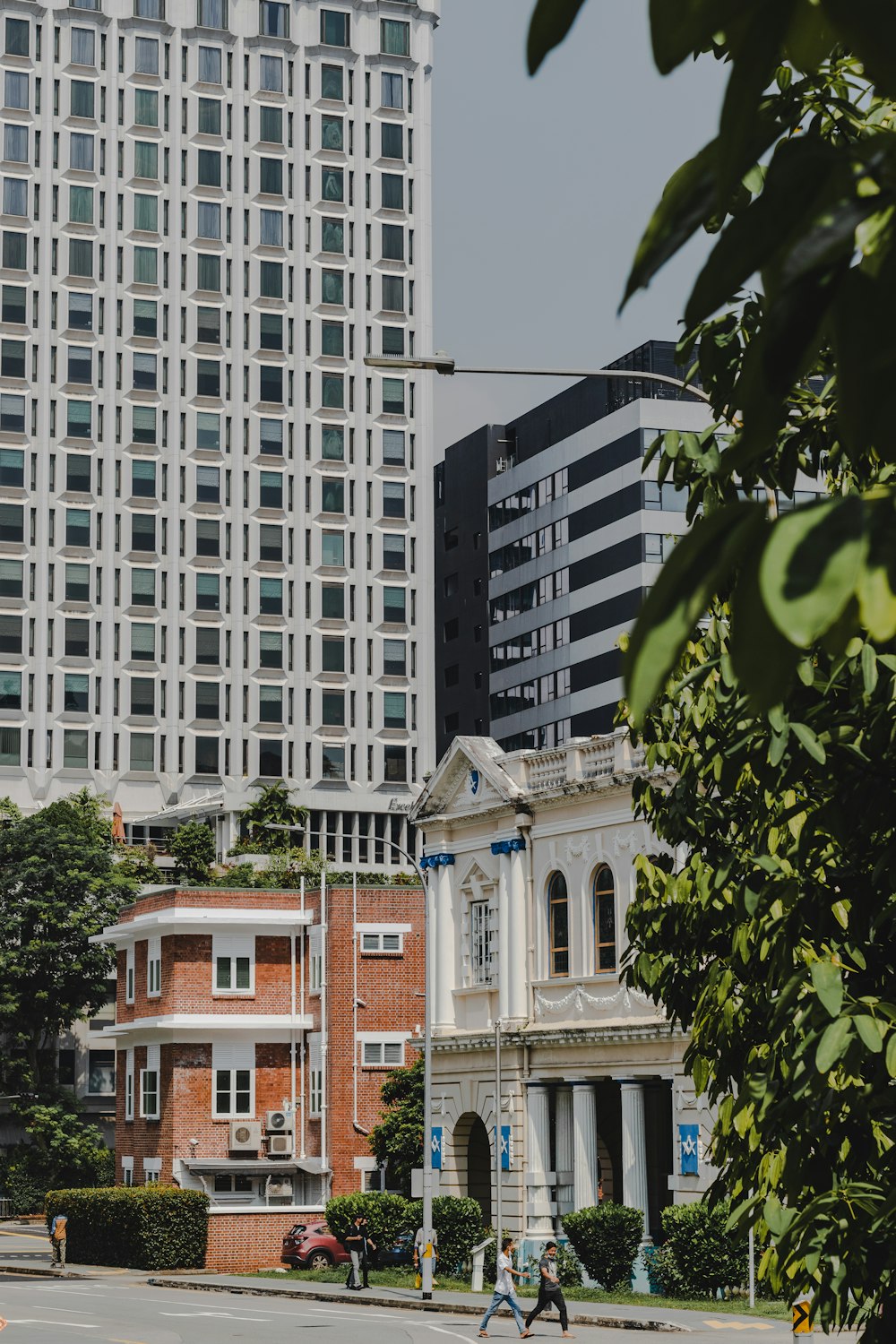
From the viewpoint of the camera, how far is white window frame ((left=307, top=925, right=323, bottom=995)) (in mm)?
62531

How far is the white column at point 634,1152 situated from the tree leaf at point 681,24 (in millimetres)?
45749

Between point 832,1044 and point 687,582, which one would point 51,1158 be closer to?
point 832,1044

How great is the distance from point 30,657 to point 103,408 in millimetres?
15232

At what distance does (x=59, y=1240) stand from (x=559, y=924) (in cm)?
1759

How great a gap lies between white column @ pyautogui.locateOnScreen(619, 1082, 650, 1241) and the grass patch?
2363mm

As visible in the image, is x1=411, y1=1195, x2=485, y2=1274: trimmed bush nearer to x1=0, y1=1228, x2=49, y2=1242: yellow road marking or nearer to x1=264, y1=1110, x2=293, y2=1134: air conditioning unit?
x1=264, y1=1110, x2=293, y2=1134: air conditioning unit

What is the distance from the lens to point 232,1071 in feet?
206

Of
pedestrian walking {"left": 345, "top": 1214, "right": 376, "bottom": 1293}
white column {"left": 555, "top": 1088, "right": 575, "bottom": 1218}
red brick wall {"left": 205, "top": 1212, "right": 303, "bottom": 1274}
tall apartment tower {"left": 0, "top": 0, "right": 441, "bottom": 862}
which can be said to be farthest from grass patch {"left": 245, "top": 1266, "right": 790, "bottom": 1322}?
tall apartment tower {"left": 0, "top": 0, "right": 441, "bottom": 862}

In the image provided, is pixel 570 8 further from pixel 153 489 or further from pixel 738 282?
pixel 153 489

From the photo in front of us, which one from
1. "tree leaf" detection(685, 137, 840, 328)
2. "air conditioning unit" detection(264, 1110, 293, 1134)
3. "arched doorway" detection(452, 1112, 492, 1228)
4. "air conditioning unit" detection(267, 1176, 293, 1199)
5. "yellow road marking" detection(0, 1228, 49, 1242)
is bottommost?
"yellow road marking" detection(0, 1228, 49, 1242)

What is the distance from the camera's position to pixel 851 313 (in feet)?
7.07

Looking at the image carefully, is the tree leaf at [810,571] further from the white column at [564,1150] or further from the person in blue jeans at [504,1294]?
the white column at [564,1150]

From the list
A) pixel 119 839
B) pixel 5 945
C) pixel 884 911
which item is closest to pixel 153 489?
pixel 119 839

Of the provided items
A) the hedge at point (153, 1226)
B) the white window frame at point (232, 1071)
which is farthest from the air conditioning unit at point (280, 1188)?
the hedge at point (153, 1226)
